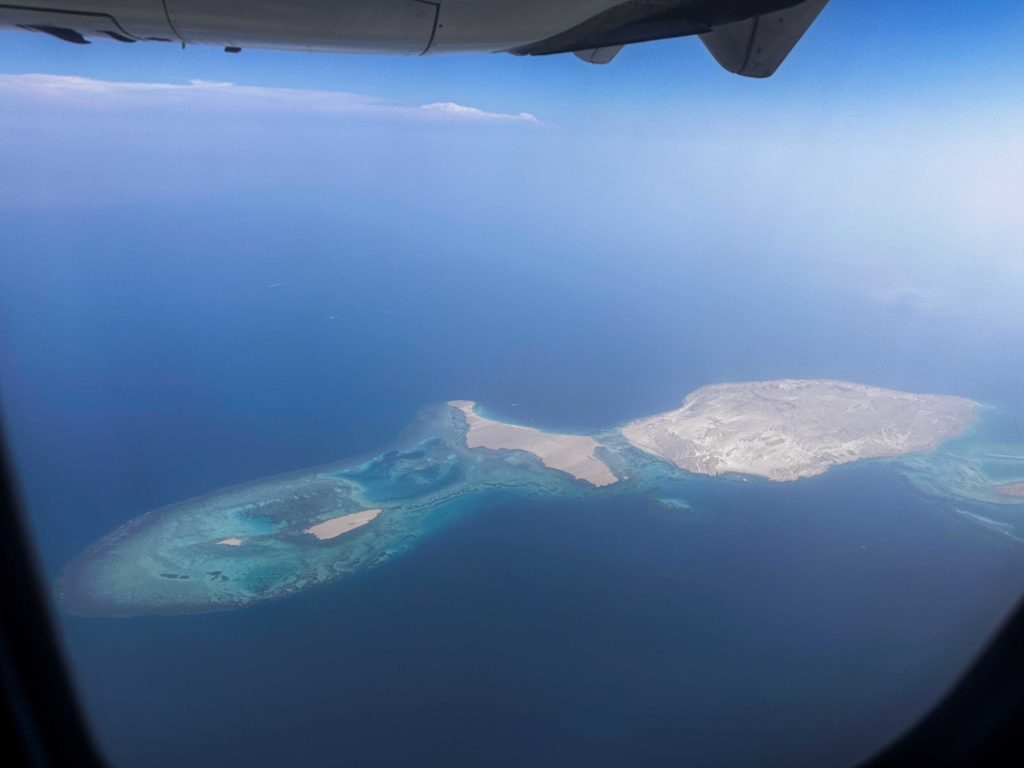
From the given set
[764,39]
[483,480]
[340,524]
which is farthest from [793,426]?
[764,39]

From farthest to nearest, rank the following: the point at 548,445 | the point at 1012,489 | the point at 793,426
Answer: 1. the point at 793,426
2. the point at 548,445
3. the point at 1012,489

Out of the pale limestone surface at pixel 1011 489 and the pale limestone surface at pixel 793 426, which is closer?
the pale limestone surface at pixel 1011 489

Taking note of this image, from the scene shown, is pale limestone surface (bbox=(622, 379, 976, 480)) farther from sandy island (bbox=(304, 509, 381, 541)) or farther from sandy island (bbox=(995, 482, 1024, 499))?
sandy island (bbox=(304, 509, 381, 541))

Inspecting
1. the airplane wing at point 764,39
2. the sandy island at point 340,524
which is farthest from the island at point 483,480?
the airplane wing at point 764,39

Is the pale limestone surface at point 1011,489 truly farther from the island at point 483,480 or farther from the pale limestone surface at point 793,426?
the pale limestone surface at point 793,426

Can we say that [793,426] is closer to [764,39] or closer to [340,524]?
[340,524]

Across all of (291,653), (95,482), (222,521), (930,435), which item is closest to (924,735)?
(291,653)
